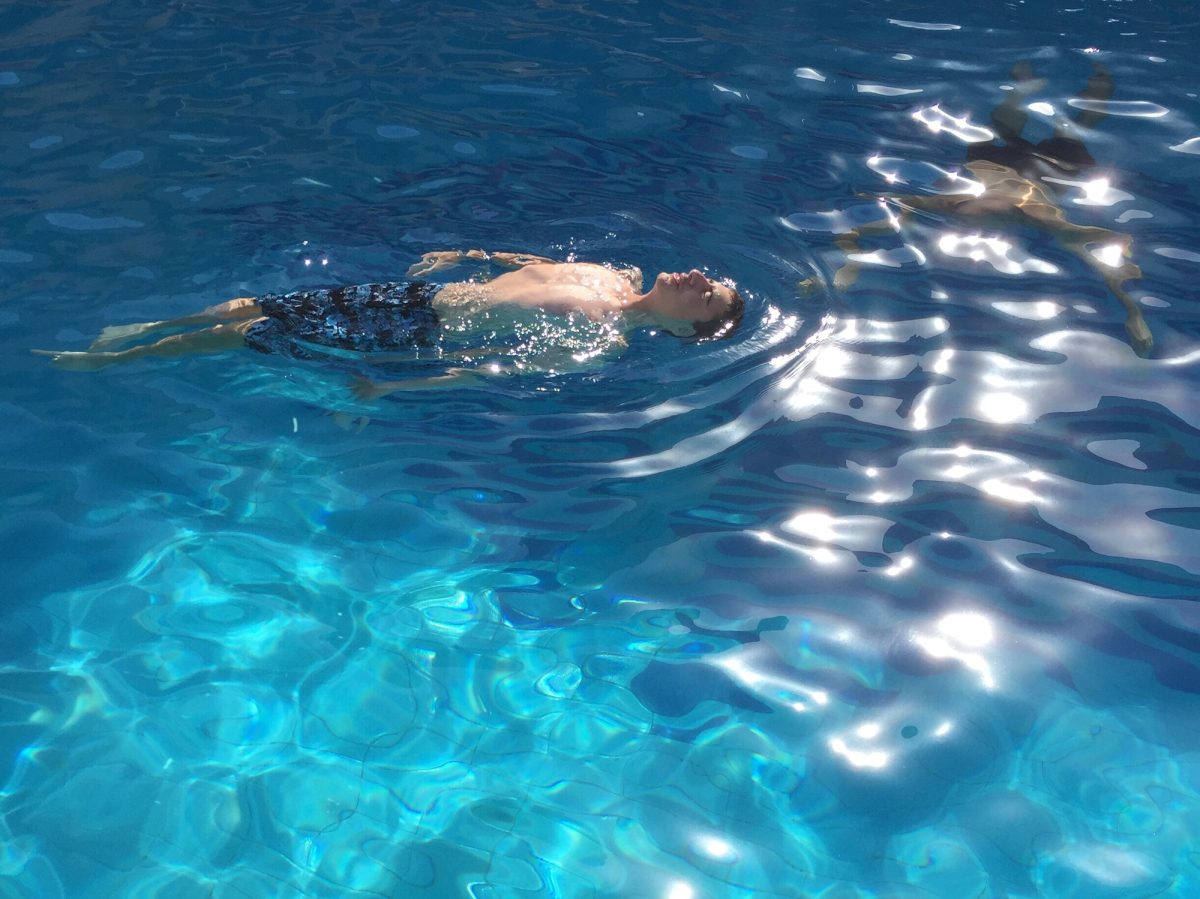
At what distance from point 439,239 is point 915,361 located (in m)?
2.57

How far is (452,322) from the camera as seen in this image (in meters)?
4.91

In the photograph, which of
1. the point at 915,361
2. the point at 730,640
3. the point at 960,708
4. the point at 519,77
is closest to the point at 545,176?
the point at 519,77

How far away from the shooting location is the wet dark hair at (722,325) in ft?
16.4

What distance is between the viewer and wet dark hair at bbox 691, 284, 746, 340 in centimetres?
499

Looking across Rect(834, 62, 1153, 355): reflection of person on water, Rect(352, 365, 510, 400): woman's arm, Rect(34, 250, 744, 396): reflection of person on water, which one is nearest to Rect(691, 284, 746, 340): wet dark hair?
Rect(34, 250, 744, 396): reflection of person on water

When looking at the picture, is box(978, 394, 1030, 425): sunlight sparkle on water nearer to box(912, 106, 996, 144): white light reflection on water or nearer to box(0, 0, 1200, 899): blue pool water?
box(0, 0, 1200, 899): blue pool water

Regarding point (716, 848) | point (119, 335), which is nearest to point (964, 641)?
point (716, 848)

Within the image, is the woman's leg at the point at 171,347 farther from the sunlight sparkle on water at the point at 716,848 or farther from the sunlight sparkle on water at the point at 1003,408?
the sunlight sparkle on water at the point at 1003,408

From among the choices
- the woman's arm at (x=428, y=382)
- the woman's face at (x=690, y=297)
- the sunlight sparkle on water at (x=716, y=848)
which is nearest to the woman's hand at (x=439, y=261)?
the woman's arm at (x=428, y=382)

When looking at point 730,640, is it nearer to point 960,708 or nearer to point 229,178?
point 960,708

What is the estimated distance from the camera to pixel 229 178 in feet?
20.4

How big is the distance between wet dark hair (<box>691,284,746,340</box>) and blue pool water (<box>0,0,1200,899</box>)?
6 cm

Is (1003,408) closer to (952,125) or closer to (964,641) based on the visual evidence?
(964,641)

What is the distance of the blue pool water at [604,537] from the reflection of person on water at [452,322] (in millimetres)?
121
